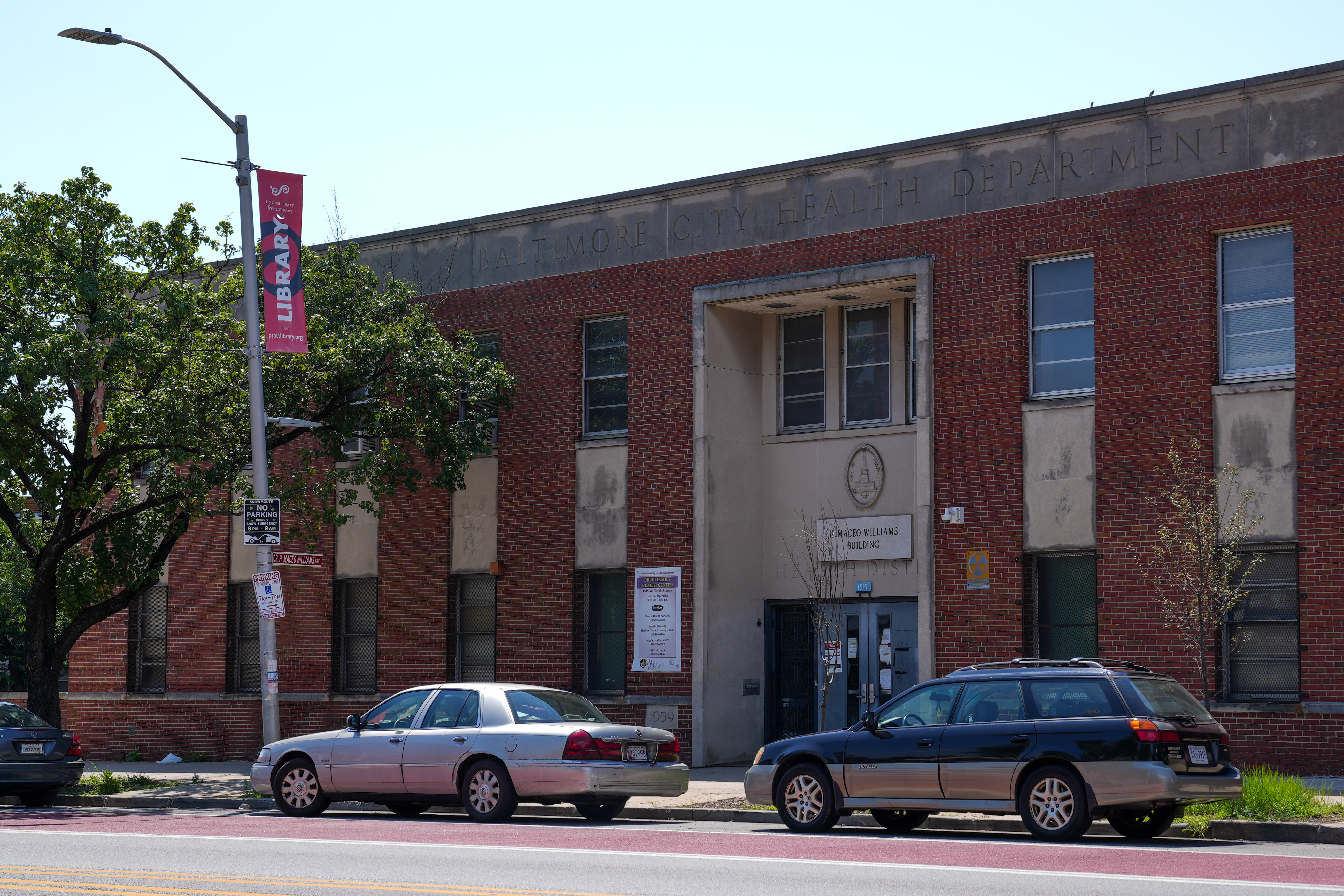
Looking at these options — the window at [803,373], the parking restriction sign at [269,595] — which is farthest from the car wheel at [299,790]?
the window at [803,373]

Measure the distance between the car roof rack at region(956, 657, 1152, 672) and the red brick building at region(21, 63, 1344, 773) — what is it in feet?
16.4

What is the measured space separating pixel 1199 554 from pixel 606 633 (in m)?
9.89

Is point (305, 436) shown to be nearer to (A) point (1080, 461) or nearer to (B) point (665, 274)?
(B) point (665, 274)

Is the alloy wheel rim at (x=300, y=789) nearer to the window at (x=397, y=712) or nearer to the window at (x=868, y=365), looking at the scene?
the window at (x=397, y=712)

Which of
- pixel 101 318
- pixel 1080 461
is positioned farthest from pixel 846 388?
pixel 101 318

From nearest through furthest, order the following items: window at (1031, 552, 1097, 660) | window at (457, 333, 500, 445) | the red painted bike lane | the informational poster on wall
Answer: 1. the red painted bike lane
2. window at (1031, 552, 1097, 660)
3. the informational poster on wall
4. window at (457, 333, 500, 445)

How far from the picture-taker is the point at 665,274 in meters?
23.2

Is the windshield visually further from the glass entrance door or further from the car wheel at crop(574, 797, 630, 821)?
the glass entrance door

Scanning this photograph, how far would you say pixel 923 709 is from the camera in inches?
564

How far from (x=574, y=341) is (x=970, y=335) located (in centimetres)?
636

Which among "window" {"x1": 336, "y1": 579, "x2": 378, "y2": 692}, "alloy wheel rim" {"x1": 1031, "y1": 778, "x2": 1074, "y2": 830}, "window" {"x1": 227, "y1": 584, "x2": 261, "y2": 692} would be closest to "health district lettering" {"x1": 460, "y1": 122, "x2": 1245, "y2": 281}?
"window" {"x1": 336, "y1": 579, "x2": 378, "y2": 692}

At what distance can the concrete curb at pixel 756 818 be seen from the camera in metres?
13.3

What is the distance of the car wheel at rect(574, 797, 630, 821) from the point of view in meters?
16.2

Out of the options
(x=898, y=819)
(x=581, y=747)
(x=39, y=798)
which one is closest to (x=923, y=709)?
(x=898, y=819)
